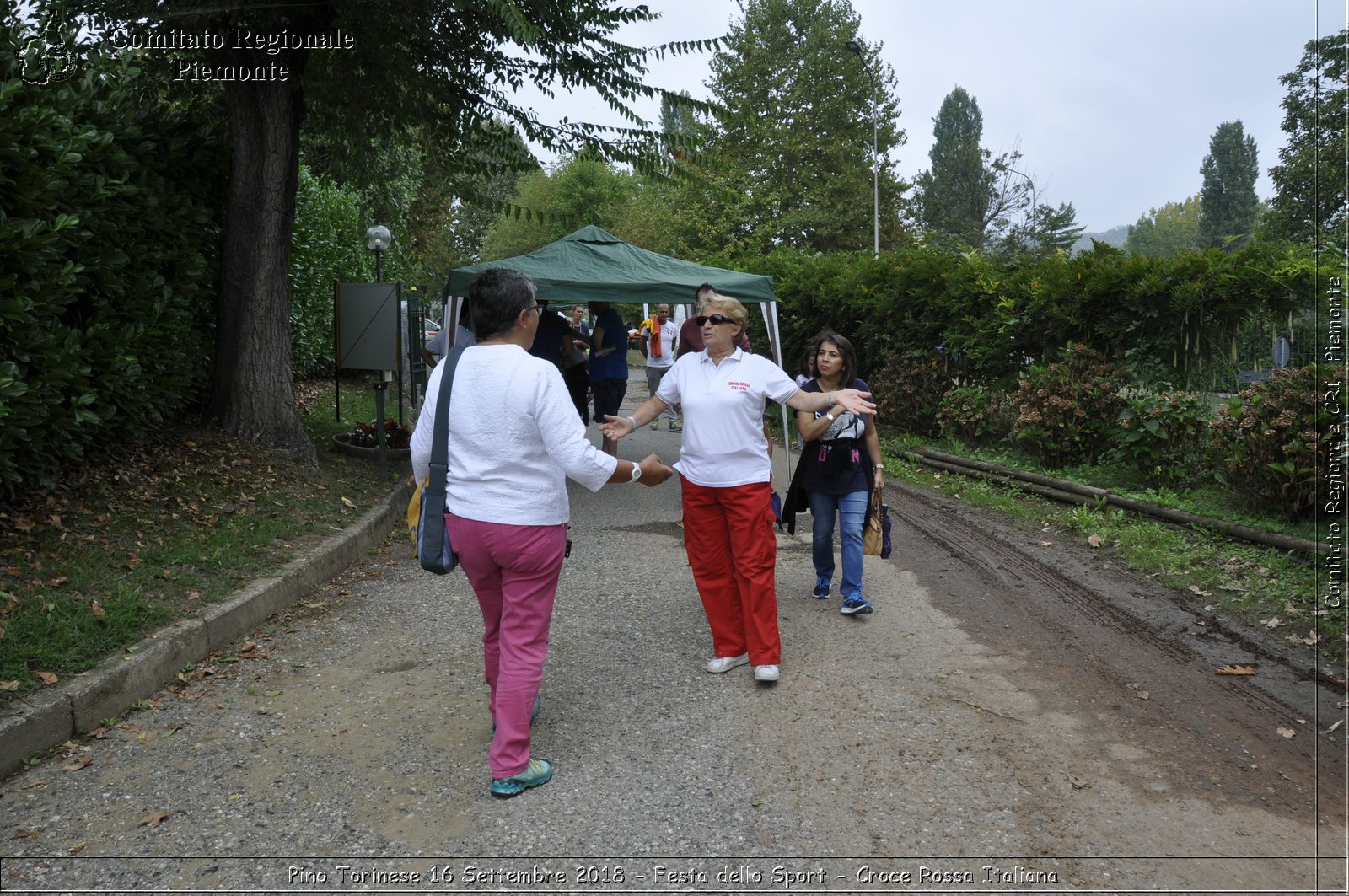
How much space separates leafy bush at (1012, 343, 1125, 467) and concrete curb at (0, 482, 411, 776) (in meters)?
6.70

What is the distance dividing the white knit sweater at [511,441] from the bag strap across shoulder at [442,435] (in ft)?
0.07

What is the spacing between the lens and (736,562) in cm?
518

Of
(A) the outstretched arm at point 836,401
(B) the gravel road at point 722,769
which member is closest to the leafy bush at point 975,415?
(B) the gravel road at point 722,769

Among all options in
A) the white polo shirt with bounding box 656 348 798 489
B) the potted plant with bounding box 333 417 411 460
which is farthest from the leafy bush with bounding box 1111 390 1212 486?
the potted plant with bounding box 333 417 411 460

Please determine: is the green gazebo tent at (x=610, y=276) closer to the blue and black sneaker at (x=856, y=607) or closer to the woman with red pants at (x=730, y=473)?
the blue and black sneaker at (x=856, y=607)

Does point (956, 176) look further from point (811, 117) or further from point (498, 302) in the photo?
point (498, 302)

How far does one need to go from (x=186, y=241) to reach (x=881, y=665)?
22.3ft

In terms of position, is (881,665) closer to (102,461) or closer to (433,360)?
(102,461)

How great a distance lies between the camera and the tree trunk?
9.46 m

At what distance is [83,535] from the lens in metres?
6.50

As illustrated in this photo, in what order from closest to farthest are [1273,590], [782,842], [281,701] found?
[782,842] < [281,701] < [1273,590]

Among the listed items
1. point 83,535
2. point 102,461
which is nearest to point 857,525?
point 83,535

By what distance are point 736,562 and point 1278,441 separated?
4.19 metres

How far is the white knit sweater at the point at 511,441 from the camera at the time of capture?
3.84m
